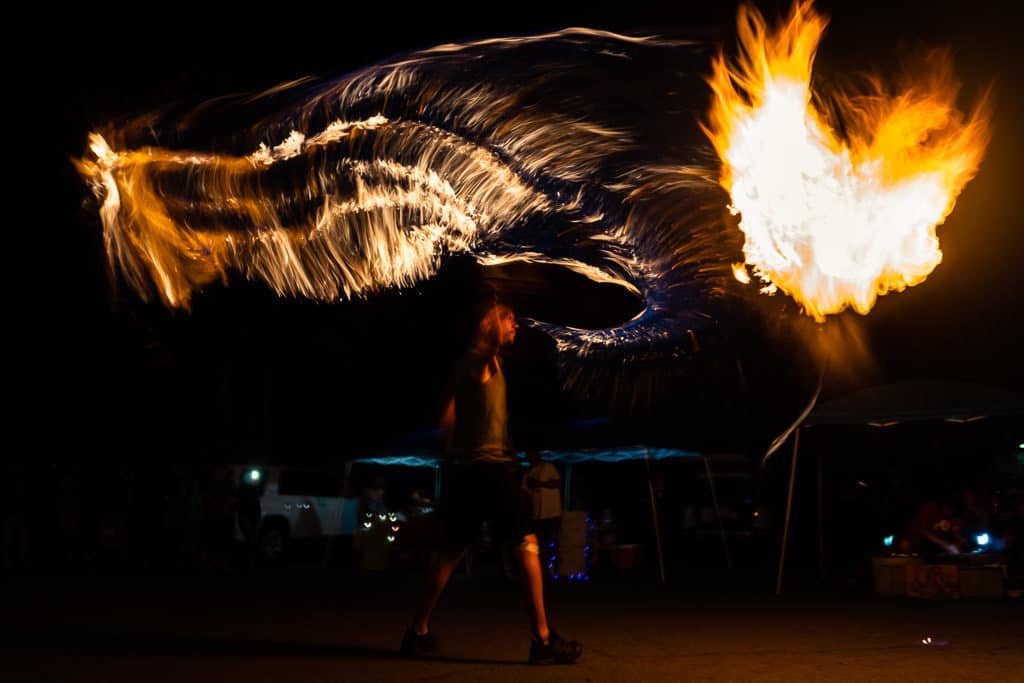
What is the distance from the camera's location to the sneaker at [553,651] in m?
6.61

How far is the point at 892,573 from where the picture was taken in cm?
1372

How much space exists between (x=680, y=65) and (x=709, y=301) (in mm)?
2744

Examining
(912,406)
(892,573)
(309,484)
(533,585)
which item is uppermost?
(309,484)

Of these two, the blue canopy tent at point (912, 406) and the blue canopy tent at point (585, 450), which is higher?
the blue canopy tent at point (585, 450)

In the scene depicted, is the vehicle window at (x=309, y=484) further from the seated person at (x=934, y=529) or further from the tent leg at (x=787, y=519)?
the seated person at (x=934, y=529)

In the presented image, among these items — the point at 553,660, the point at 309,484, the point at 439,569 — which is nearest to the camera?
the point at 553,660

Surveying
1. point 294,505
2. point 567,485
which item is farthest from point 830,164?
point 294,505

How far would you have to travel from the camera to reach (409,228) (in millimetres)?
11102

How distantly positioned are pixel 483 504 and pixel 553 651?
919mm

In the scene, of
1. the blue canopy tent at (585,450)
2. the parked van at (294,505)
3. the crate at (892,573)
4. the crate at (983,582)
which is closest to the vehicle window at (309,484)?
the parked van at (294,505)

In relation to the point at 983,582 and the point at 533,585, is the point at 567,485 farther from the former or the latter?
the point at 533,585

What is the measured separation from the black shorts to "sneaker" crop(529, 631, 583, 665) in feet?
1.95

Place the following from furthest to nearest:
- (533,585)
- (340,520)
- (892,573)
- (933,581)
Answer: (340,520) < (892,573) < (933,581) < (533,585)

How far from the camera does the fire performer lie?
664cm
